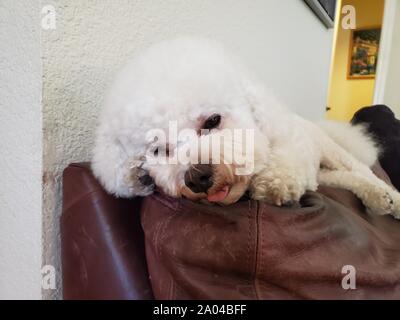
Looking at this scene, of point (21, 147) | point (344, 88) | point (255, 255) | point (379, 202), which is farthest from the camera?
point (344, 88)

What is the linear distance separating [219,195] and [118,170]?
0.64 feet

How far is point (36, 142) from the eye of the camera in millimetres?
633

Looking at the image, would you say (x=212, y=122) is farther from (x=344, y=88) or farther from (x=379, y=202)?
(x=344, y=88)

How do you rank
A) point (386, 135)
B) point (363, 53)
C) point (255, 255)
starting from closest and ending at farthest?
point (255, 255)
point (386, 135)
point (363, 53)

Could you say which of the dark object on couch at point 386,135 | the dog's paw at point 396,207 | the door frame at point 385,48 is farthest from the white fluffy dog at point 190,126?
the door frame at point 385,48

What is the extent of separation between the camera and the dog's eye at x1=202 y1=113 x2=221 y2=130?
64 centimetres

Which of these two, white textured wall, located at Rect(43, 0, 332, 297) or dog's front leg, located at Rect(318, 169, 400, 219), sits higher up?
white textured wall, located at Rect(43, 0, 332, 297)

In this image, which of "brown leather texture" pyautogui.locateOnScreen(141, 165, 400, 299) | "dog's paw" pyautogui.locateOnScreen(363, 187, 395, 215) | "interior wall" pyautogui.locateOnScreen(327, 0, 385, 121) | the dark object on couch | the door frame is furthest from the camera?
"interior wall" pyautogui.locateOnScreen(327, 0, 385, 121)

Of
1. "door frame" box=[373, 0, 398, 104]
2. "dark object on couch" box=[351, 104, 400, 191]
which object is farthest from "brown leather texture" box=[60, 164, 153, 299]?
"door frame" box=[373, 0, 398, 104]

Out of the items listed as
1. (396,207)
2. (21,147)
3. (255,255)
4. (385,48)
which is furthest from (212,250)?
(385,48)

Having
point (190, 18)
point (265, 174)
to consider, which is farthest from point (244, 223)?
point (190, 18)

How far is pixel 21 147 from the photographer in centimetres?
66

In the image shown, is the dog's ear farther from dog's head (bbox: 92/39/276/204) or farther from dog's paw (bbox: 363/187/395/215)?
dog's paw (bbox: 363/187/395/215)
